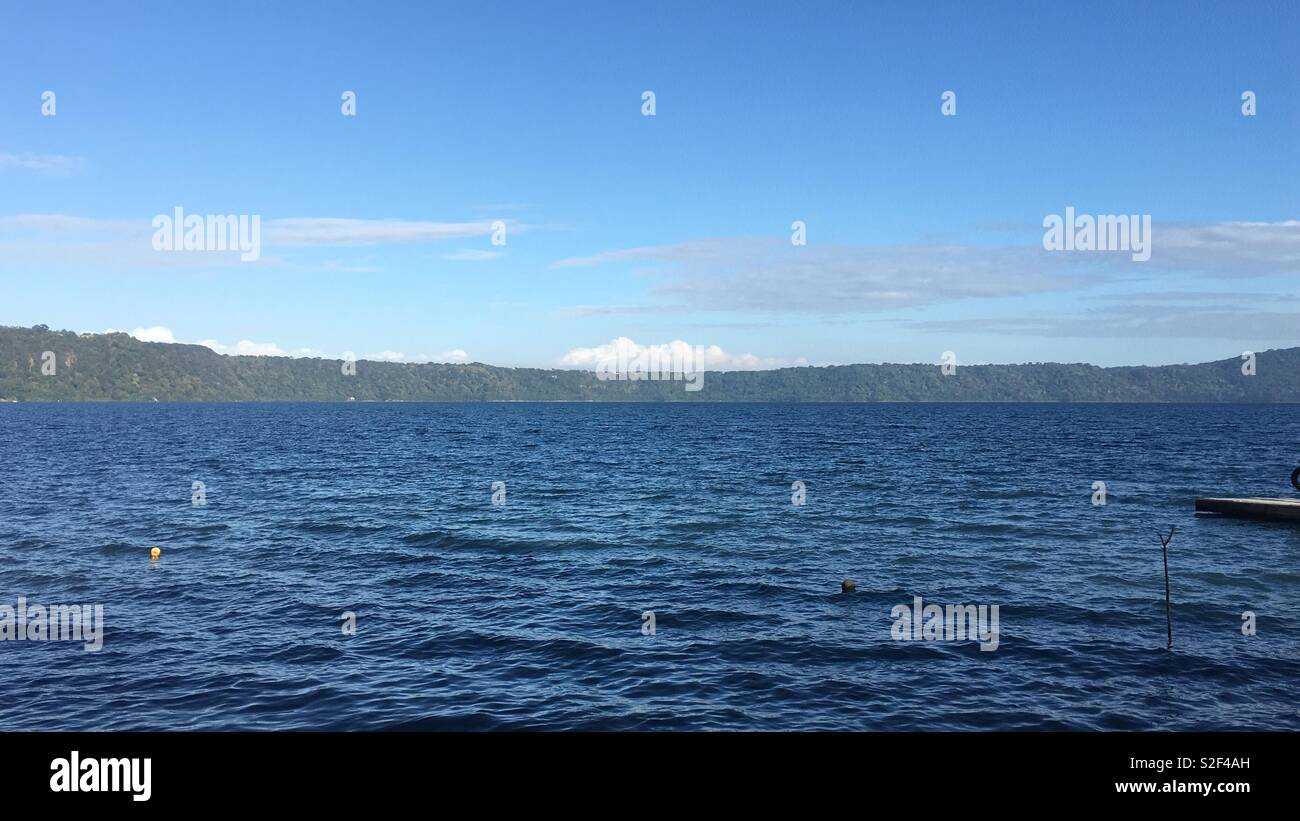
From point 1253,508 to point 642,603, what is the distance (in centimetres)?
3830

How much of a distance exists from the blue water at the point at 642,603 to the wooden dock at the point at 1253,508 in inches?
54.0

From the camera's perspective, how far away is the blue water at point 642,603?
20.4 metres

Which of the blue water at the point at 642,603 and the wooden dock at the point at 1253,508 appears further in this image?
the wooden dock at the point at 1253,508

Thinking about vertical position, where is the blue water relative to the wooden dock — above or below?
below

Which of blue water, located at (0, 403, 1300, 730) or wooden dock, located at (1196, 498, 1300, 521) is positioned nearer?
blue water, located at (0, 403, 1300, 730)

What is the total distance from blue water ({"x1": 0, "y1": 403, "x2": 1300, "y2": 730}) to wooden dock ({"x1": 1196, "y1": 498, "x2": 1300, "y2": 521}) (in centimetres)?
137

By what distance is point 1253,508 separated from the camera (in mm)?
48531

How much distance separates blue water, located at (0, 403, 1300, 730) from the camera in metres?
20.4

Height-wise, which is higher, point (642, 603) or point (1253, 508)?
point (1253, 508)
